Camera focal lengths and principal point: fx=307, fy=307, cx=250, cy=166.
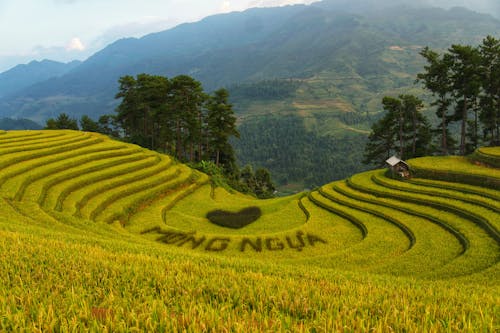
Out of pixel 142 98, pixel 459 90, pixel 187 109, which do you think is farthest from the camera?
pixel 142 98

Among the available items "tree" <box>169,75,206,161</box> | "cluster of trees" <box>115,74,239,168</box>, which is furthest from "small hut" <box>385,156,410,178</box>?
"tree" <box>169,75,206,161</box>

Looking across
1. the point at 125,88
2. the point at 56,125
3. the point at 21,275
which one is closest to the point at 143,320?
the point at 21,275

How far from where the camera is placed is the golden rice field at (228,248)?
4035 mm

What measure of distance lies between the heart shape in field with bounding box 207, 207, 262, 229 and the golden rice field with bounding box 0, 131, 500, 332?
219mm

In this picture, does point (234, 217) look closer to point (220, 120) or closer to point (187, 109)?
point (220, 120)

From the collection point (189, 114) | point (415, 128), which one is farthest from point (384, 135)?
point (189, 114)

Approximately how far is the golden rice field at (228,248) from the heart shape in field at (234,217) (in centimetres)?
22

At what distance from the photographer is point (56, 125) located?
7038 centimetres

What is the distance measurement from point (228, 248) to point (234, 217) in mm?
6089

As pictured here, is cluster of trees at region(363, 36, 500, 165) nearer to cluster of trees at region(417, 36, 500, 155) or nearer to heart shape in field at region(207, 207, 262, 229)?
cluster of trees at region(417, 36, 500, 155)

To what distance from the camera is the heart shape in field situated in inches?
948

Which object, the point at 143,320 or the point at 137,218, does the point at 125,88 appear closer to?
the point at 137,218

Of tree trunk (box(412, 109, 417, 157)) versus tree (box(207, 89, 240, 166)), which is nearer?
tree trunk (box(412, 109, 417, 157))

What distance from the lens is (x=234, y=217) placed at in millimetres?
25234
